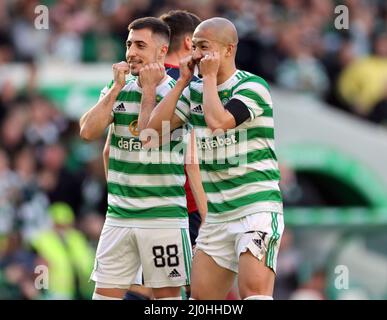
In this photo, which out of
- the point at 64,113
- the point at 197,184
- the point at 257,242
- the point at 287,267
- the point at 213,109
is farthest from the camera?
the point at 64,113

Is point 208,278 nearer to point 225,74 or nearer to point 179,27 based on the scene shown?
point 225,74

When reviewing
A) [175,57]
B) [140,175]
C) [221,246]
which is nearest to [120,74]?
[140,175]

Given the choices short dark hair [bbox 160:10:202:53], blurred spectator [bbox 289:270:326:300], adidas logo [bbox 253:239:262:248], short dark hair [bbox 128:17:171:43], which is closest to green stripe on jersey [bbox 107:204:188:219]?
adidas logo [bbox 253:239:262:248]

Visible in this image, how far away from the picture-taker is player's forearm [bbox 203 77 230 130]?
8281 millimetres

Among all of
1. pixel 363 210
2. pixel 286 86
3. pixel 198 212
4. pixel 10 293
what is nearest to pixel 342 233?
pixel 363 210

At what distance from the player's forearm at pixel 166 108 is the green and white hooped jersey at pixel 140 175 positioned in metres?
0.26

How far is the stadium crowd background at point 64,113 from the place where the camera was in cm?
1350

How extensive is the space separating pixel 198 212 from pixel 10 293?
11.8 ft

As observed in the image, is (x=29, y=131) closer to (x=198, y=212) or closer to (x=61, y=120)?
(x=61, y=120)

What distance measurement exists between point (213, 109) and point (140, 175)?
93 centimetres

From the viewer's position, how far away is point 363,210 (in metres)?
16.6

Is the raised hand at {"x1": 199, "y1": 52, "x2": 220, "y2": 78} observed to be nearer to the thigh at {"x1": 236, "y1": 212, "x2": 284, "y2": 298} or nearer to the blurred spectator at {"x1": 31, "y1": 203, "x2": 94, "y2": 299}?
the thigh at {"x1": 236, "y1": 212, "x2": 284, "y2": 298}

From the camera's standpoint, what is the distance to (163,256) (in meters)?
8.95

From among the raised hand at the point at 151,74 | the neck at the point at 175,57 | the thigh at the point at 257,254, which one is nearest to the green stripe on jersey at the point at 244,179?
the thigh at the point at 257,254
